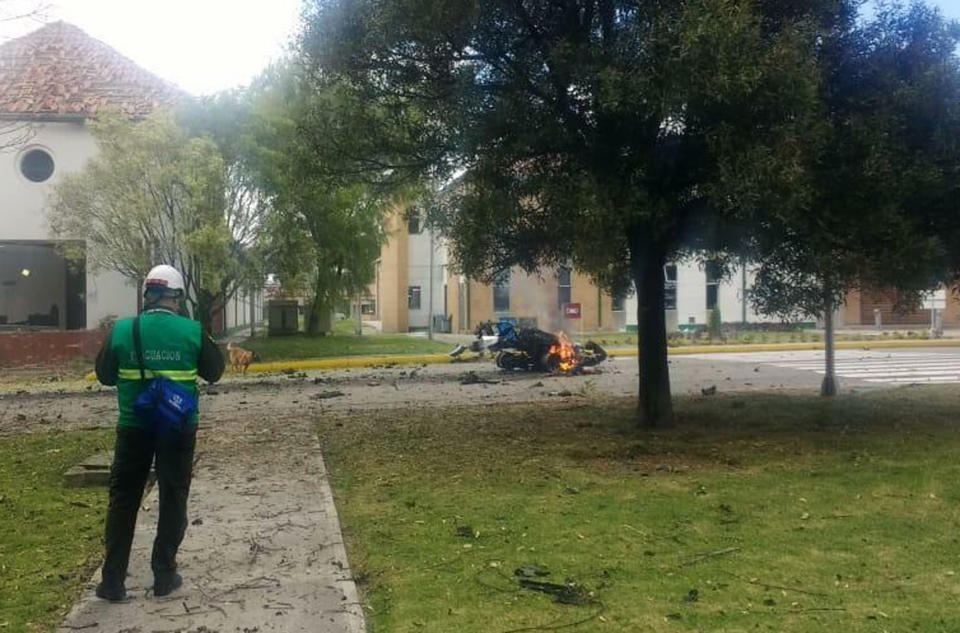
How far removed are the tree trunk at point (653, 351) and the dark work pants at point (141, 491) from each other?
20.6 ft

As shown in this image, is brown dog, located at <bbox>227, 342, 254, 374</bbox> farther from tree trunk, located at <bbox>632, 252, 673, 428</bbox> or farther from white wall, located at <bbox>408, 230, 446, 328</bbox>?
white wall, located at <bbox>408, 230, 446, 328</bbox>

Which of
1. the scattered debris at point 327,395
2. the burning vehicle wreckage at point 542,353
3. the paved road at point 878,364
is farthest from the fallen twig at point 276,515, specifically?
the paved road at point 878,364

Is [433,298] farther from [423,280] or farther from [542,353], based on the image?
[542,353]

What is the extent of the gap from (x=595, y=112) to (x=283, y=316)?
91.9 ft

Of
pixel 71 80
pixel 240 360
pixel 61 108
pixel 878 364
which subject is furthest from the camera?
pixel 71 80

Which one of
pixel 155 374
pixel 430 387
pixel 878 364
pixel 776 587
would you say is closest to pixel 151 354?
pixel 155 374

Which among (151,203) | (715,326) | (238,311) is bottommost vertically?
(715,326)

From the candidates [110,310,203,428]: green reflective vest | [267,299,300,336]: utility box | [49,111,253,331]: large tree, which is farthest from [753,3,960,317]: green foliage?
[267,299,300,336]: utility box

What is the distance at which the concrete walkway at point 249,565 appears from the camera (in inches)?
167

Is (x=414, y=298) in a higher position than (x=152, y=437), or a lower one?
higher

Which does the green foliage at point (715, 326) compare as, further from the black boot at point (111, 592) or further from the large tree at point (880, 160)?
the black boot at point (111, 592)

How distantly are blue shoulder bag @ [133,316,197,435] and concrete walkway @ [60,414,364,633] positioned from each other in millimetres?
921

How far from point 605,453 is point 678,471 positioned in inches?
40.6

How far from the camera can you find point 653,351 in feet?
32.6
